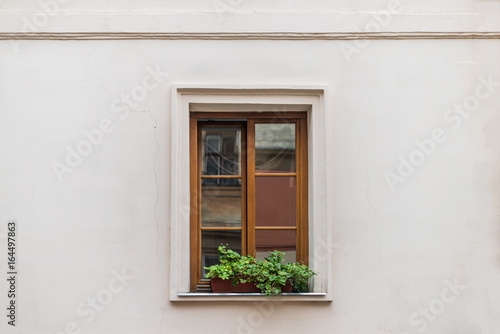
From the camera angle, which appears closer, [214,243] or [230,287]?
[230,287]

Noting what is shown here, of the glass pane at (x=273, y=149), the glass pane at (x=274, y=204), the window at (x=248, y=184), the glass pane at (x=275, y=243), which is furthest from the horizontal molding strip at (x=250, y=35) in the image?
the glass pane at (x=275, y=243)

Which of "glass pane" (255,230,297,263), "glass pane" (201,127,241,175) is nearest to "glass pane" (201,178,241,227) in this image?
"glass pane" (201,127,241,175)

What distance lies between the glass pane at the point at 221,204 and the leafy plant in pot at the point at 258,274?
314 mm

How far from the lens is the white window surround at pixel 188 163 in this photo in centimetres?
458

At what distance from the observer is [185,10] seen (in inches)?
186

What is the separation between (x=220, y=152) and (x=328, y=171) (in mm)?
1085

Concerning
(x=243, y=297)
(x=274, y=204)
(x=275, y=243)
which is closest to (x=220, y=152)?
(x=274, y=204)

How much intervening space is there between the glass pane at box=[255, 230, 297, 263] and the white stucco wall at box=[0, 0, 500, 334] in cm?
45

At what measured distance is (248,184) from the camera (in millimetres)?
4875

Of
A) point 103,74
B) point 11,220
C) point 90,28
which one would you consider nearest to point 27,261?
point 11,220

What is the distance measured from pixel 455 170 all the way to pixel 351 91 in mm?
1218

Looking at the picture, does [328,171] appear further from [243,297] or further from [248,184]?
[243,297]

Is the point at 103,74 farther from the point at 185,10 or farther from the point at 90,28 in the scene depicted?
the point at 185,10

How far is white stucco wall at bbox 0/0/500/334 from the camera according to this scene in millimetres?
4590
